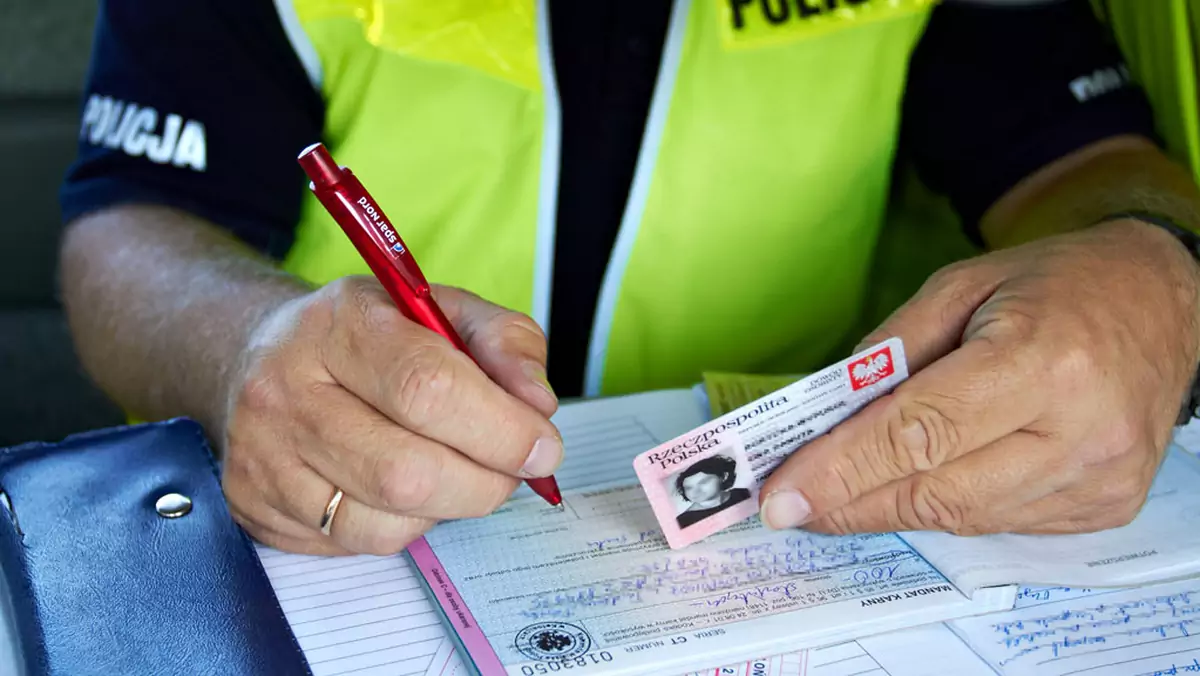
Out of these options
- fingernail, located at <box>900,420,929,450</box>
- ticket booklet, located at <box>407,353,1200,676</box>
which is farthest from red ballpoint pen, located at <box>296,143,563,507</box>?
fingernail, located at <box>900,420,929,450</box>

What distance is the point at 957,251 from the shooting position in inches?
49.1

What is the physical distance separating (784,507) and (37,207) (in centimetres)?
148

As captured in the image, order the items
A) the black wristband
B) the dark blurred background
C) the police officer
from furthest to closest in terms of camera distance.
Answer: the dark blurred background < the black wristband < the police officer

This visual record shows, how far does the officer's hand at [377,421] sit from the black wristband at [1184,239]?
44 centimetres

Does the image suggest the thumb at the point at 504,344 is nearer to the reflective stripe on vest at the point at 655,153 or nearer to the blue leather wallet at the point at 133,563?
the blue leather wallet at the point at 133,563

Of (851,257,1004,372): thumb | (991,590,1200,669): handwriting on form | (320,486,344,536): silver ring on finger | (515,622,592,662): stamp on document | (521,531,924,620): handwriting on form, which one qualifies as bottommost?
(991,590,1200,669): handwriting on form

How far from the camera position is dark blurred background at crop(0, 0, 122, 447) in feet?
5.42

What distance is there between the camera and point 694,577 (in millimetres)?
625

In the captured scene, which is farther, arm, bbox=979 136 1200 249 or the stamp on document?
arm, bbox=979 136 1200 249

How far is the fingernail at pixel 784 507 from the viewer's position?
2.09 ft

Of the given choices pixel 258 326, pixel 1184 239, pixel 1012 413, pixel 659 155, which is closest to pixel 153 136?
pixel 258 326

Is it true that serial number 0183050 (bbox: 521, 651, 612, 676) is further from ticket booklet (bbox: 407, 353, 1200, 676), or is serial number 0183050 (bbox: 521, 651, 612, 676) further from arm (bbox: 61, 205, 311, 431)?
arm (bbox: 61, 205, 311, 431)

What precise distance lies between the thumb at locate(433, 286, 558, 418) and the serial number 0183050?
138 millimetres

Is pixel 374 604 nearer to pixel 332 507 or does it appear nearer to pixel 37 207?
pixel 332 507
